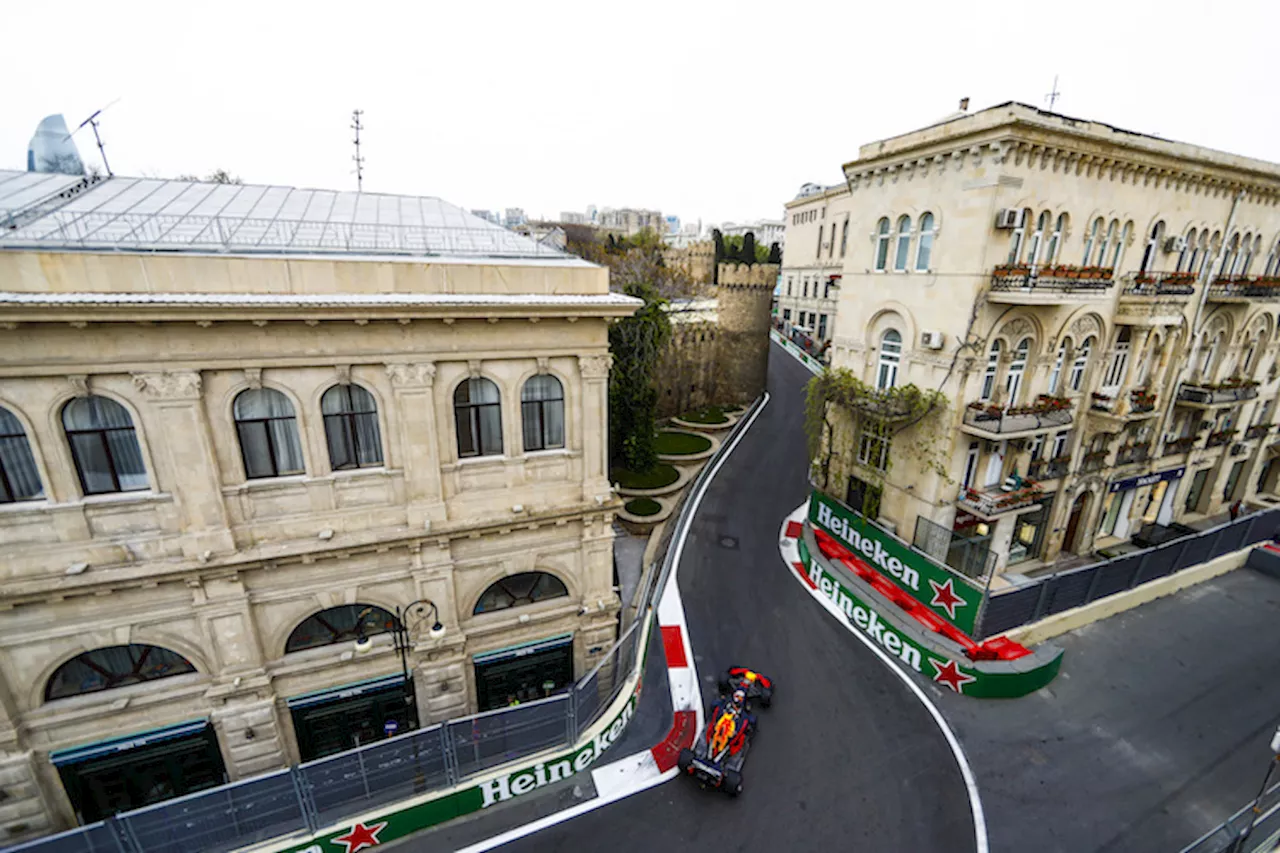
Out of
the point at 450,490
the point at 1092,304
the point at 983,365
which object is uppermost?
the point at 1092,304

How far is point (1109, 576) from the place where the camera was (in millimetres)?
21406

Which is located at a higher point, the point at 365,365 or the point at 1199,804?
the point at 365,365

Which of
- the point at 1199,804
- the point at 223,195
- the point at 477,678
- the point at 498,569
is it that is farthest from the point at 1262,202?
the point at 223,195

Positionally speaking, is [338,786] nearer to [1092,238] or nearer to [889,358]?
[889,358]

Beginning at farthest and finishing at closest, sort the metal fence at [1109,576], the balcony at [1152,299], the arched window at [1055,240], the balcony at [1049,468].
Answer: the balcony at [1049,468]
the balcony at [1152,299]
the arched window at [1055,240]
the metal fence at [1109,576]

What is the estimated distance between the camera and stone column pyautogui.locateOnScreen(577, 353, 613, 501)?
571 inches

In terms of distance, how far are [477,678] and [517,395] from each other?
8686 millimetres

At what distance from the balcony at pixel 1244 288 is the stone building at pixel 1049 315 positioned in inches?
4.8

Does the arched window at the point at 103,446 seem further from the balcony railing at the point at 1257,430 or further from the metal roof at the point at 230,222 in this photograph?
the balcony railing at the point at 1257,430

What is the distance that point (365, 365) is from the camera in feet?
40.8

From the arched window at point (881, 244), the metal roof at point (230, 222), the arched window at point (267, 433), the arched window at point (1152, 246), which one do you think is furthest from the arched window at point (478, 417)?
the arched window at point (1152, 246)

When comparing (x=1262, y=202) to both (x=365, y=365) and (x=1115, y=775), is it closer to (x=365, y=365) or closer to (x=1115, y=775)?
(x=1115, y=775)

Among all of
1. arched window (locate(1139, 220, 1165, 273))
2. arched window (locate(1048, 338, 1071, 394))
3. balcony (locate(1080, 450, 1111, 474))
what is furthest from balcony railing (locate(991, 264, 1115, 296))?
balcony (locate(1080, 450, 1111, 474))

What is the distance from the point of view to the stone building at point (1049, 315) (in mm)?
18438
